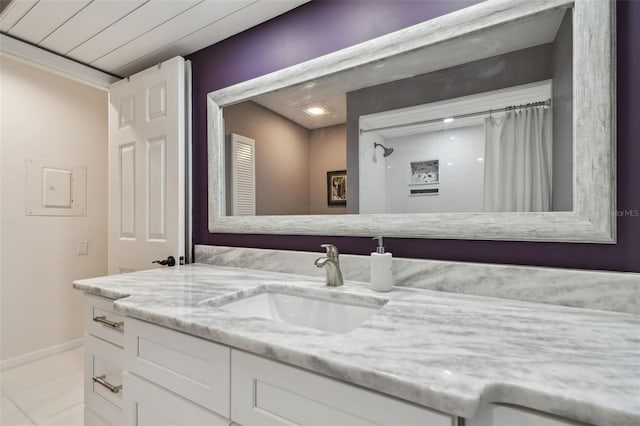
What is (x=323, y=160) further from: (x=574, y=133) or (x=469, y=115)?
(x=574, y=133)

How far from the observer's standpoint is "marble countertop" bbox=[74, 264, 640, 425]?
498mm

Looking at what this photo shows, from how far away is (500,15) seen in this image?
1.04m

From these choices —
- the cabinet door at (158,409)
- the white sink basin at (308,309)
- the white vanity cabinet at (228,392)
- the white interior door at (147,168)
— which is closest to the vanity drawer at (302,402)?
the white vanity cabinet at (228,392)

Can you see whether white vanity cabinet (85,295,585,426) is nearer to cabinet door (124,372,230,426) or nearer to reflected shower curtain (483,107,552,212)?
cabinet door (124,372,230,426)

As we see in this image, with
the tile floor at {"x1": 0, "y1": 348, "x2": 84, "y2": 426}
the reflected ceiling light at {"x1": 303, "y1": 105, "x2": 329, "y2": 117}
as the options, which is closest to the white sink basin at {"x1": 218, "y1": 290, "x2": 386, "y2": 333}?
the reflected ceiling light at {"x1": 303, "y1": 105, "x2": 329, "y2": 117}

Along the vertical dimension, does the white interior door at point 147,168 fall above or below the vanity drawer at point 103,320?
above

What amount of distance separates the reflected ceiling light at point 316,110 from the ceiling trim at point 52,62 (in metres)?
1.67

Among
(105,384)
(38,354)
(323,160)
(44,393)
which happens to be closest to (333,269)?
(323,160)

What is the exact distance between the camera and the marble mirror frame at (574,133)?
2.97 ft

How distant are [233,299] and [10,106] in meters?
2.41

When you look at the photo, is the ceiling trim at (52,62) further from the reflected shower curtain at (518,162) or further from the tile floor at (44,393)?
the reflected shower curtain at (518,162)

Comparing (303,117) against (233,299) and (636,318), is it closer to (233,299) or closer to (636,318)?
(233,299)

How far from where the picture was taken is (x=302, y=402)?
0.66 metres

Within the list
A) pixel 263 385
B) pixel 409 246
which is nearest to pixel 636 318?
pixel 409 246
